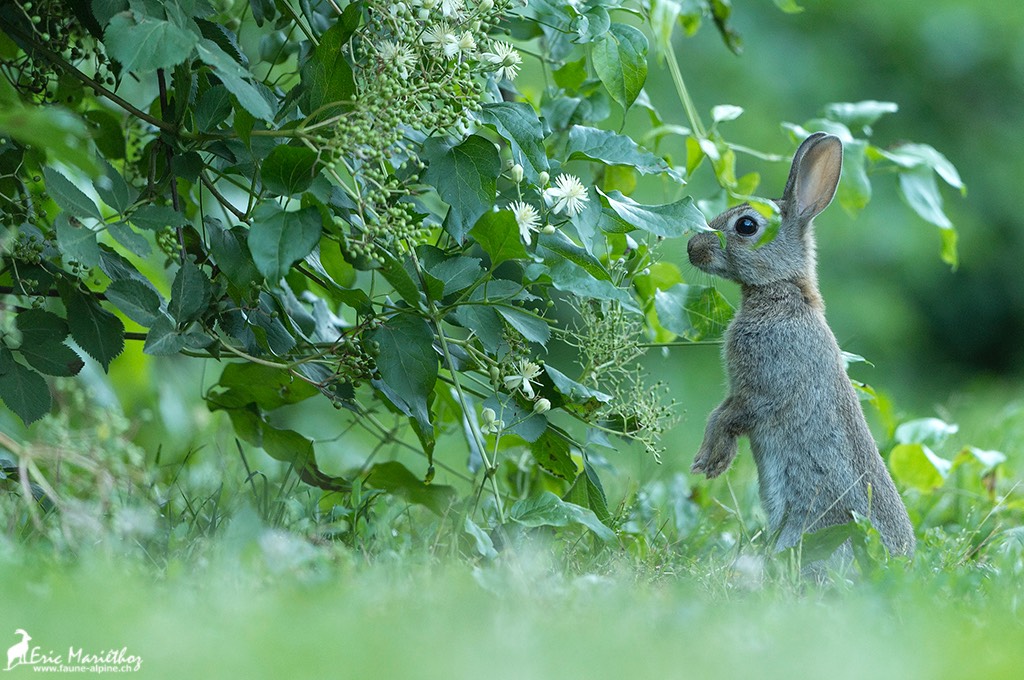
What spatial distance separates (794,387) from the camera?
3461mm

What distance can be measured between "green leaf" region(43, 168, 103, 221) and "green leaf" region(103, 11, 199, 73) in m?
0.36

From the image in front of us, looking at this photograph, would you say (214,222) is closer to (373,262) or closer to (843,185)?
(373,262)

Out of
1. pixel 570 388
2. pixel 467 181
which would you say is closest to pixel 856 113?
pixel 570 388

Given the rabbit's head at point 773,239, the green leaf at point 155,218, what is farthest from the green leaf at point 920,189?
the green leaf at point 155,218

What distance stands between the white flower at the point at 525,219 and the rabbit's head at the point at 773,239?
103 cm

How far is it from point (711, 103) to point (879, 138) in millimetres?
1775

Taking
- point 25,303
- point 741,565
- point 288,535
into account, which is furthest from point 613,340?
point 25,303

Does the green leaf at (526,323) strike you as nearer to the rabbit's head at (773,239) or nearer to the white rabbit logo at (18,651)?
the rabbit's head at (773,239)

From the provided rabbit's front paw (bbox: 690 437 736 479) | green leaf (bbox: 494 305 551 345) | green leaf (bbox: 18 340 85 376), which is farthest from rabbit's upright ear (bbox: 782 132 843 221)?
green leaf (bbox: 18 340 85 376)

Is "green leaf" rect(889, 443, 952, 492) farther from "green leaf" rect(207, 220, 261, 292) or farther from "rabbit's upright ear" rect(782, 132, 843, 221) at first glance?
"green leaf" rect(207, 220, 261, 292)

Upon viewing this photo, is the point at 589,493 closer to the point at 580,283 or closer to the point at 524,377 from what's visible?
the point at 524,377

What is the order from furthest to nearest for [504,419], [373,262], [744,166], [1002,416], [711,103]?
[744,166]
[711,103]
[1002,416]
[504,419]
[373,262]

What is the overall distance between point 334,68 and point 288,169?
0.87 feet

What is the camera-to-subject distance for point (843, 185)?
12.0ft
